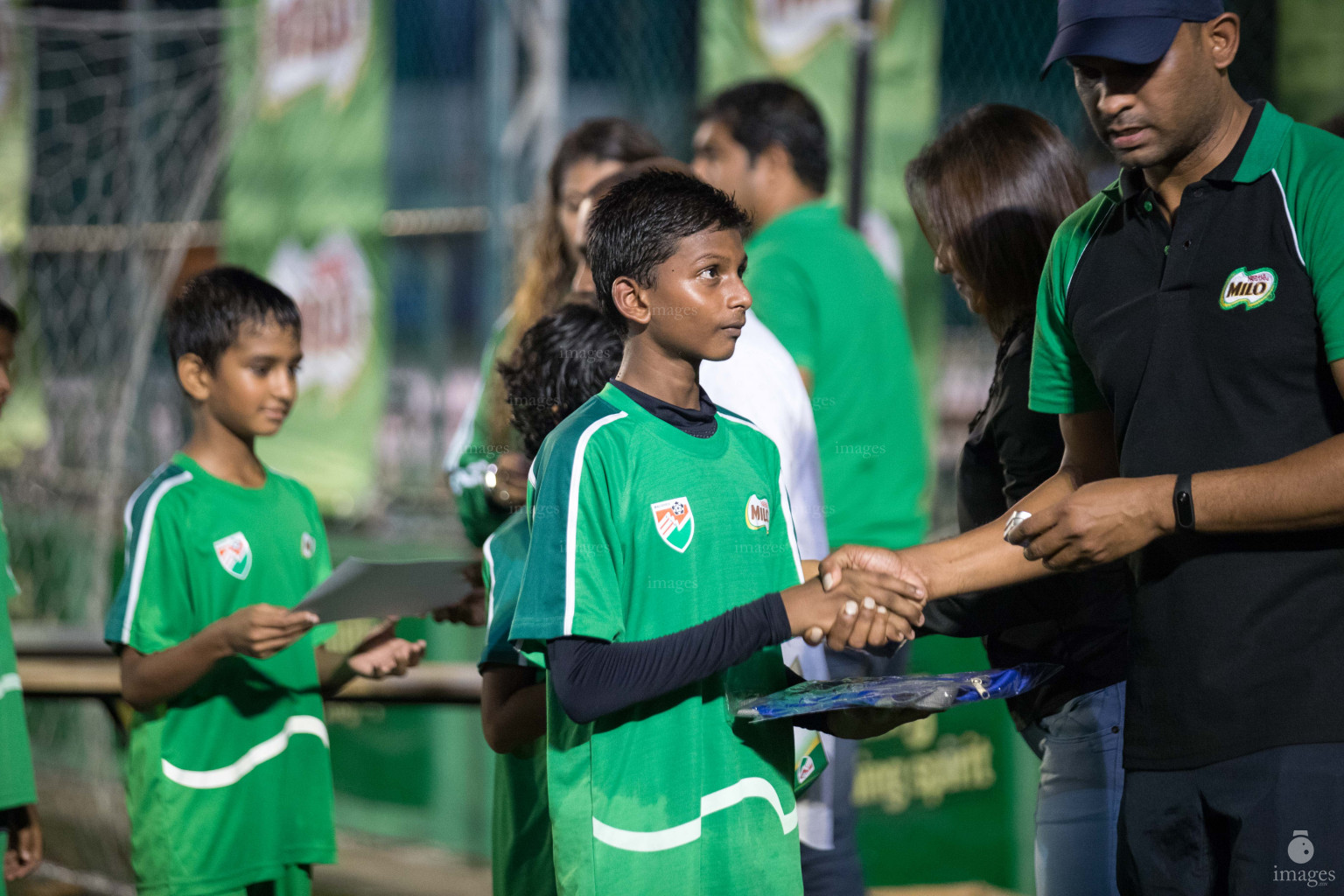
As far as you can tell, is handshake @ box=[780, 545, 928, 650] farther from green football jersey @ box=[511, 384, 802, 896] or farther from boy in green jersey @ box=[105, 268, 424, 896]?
boy in green jersey @ box=[105, 268, 424, 896]

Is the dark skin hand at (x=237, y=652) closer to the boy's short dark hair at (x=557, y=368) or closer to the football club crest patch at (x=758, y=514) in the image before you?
the boy's short dark hair at (x=557, y=368)

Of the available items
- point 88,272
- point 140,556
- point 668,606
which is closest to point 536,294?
point 140,556

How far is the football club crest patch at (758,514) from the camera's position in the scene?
1.65 meters

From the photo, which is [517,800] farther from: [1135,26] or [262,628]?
[1135,26]

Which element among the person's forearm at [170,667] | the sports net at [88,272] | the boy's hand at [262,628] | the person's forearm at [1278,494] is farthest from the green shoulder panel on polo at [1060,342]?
the sports net at [88,272]

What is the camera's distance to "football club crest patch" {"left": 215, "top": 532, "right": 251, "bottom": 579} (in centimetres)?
232

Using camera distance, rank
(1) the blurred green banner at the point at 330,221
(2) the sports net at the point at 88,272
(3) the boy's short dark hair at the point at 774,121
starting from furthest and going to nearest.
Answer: (2) the sports net at the point at 88,272, (1) the blurred green banner at the point at 330,221, (3) the boy's short dark hair at the point at 774,121

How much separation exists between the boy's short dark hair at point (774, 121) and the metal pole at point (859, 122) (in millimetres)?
970

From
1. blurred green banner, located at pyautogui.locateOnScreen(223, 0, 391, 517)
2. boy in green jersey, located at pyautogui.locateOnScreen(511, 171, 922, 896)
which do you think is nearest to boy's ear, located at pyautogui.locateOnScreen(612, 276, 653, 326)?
boy in green jersey, located at pyautogui.locateOnScreen(511, 171, 922, 896)

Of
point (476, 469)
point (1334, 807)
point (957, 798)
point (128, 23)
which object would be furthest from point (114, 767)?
point (1334, 807)

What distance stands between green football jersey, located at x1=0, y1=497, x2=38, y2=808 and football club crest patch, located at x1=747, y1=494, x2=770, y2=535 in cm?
139

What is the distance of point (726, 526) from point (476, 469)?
916 mm

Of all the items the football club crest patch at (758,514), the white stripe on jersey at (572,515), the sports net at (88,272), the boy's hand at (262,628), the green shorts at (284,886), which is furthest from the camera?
the sports net at (88,272)

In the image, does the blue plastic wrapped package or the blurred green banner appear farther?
the blurred green banner
